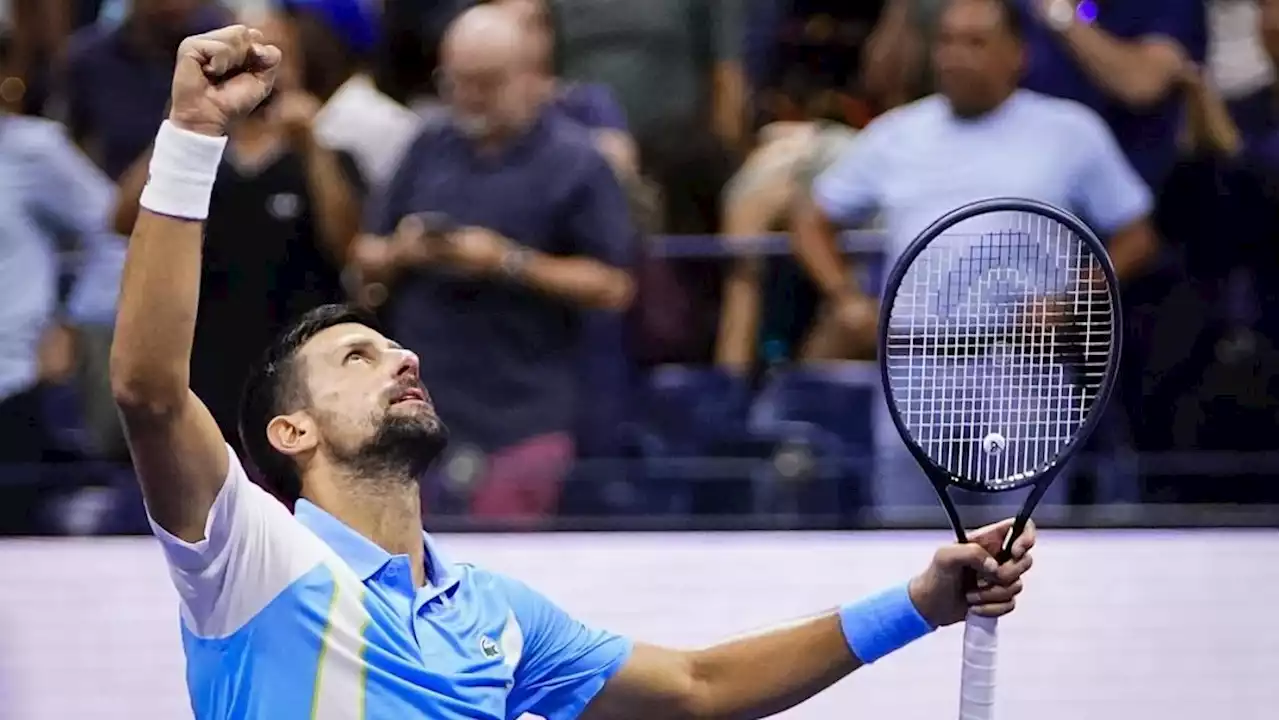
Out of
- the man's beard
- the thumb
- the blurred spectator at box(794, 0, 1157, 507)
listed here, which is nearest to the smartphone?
the blurred spectator at box(794, 0, 1157, 507)

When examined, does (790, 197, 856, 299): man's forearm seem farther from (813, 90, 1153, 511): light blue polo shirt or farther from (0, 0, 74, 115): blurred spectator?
(0, 0, 74, 115): blurred spectator

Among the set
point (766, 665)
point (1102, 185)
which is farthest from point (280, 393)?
point (1102, 185)

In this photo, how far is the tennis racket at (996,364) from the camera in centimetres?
263

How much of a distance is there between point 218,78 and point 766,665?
122 cm

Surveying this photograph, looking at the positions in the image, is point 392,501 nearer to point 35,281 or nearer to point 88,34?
point 35,281

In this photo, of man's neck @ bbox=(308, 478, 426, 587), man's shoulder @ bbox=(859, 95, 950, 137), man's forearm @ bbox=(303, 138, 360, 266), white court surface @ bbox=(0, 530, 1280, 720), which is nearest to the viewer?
man's neck @ bbox=(308, 478, 426, 587)

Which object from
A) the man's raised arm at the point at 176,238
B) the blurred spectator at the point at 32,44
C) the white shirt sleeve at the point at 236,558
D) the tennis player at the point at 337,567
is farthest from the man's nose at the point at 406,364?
the blurred spectator at the point at 32,44

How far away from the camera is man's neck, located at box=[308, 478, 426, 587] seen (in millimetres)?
2615

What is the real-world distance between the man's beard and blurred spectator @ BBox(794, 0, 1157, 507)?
164 cm

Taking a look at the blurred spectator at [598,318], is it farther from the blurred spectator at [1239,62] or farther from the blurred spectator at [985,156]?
the blurred spectator at [1239,62]

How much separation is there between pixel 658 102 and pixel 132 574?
1622mm

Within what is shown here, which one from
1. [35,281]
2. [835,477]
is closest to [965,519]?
[835,477]

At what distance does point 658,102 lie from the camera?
4.48 m

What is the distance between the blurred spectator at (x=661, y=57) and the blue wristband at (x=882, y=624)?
1.97m
